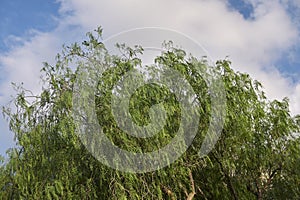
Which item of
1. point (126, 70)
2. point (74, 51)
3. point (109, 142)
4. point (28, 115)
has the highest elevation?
point (74, 51)

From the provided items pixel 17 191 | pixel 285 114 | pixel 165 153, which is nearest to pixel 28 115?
pixel 17 191

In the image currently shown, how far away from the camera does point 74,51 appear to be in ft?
25.5

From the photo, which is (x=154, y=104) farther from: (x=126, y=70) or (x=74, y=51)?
(x=74, y=51)

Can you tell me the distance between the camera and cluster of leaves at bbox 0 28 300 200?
649cm

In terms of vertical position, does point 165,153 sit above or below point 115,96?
below

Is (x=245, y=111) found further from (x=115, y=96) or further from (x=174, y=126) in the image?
(x=115, y=96)

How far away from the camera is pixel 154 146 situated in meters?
6.73

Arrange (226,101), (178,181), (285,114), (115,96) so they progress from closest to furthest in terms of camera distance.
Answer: (115,96) < (178,181) < (226,101) < (285,114)

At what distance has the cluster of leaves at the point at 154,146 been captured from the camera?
6488mm

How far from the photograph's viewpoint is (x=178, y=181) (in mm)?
7375

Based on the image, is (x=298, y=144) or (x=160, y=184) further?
(x=298, y=144)

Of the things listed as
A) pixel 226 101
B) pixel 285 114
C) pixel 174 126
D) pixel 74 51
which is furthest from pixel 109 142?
pixel 285 114

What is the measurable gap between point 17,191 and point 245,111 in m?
4.82

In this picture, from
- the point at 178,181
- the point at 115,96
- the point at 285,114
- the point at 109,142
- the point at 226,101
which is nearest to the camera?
the point at 109,142
